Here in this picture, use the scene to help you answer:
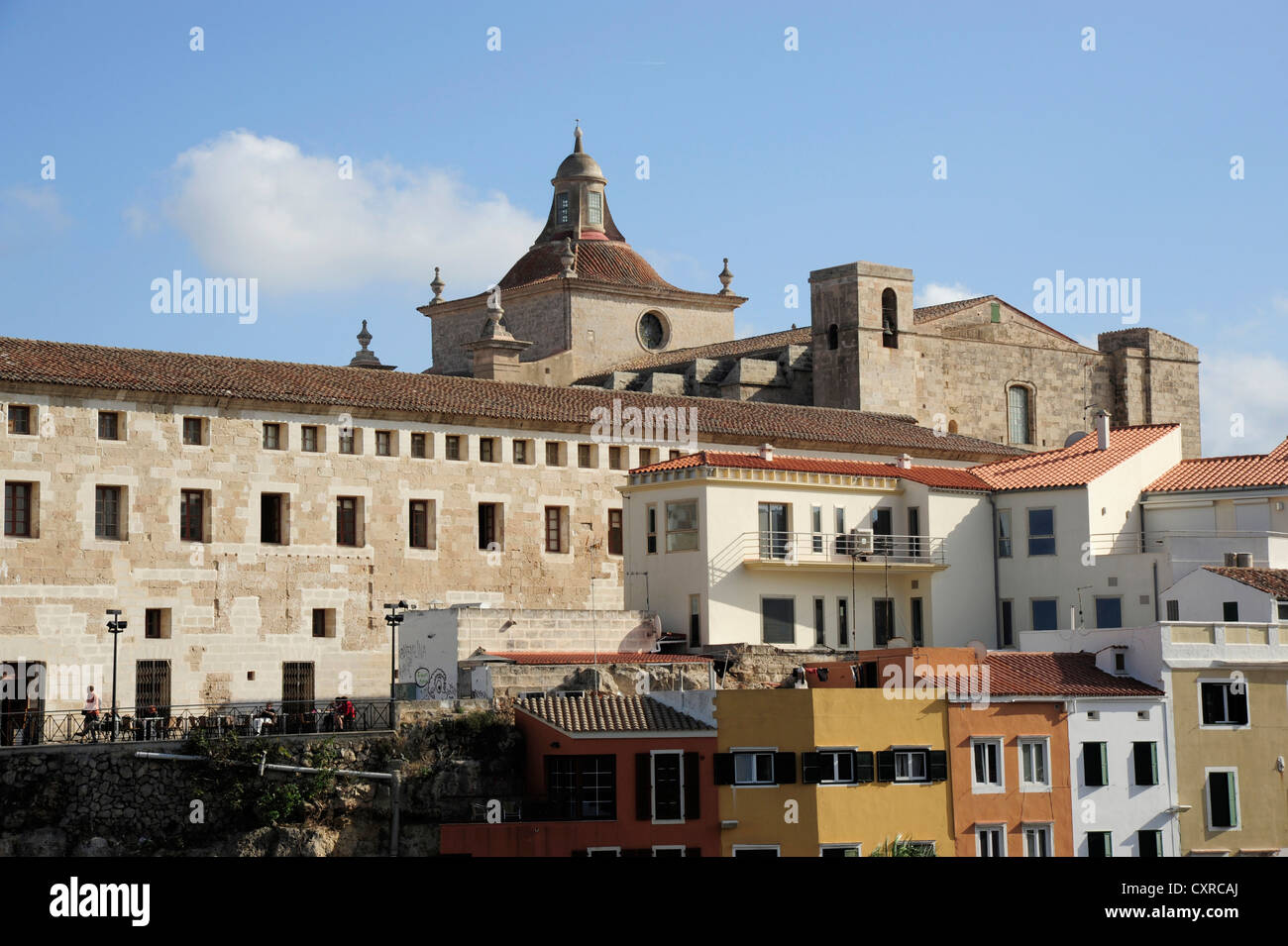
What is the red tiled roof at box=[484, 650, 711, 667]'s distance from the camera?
41.3m

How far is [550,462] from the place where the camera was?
51812mm

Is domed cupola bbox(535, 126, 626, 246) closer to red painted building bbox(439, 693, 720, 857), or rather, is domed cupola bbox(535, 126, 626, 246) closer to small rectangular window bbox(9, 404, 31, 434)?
small rectangular window bbox(9, 404, 31, 434)

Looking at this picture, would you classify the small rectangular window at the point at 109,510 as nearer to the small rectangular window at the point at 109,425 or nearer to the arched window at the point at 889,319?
the small rectangular window at the point at 109,425

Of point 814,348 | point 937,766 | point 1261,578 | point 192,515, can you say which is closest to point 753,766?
point 937,766

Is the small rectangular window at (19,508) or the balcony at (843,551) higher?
the small rectangular window at (19,508)

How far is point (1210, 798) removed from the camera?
37125mm

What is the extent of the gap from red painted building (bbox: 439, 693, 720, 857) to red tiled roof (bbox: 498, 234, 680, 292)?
3948 centimetres

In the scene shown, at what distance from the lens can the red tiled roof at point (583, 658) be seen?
136 ft

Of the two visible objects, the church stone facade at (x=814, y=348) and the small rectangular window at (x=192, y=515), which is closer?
the small rectangular window at (x=192, y=515)

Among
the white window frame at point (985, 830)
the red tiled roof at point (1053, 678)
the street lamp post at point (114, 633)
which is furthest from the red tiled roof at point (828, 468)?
the street lamp post at point (114, 633)

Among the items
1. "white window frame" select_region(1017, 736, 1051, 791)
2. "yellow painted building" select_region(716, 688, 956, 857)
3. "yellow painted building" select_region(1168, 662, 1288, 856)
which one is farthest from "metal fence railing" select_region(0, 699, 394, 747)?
"yellow painted building" select_region(1168, 662, 1288, 856)

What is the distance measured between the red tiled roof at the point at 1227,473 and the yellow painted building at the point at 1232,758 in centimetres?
1045

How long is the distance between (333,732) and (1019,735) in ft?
44.9
